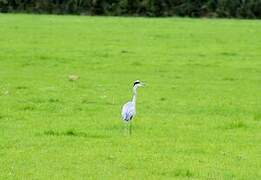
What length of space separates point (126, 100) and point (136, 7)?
4243 cm

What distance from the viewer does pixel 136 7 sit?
63031 millimetres

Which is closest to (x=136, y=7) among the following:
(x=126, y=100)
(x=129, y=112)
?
(x=126, y=100)

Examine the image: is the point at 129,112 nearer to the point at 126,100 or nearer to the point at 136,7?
the point at 126,100

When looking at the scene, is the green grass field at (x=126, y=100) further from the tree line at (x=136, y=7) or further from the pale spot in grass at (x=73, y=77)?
the tree line at (x=136, y=7)

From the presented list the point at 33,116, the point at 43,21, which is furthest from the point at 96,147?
the point at 43,21

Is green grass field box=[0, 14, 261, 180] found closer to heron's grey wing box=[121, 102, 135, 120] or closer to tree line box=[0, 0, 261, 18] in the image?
heron's grey wing box=[121, 102, 135, 120]

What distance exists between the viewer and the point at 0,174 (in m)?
12.6

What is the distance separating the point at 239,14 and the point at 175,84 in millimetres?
37228

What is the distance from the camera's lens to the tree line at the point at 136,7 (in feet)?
200

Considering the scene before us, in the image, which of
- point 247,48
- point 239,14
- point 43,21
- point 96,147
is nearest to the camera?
point 96,147

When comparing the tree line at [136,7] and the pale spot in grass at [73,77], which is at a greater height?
the pale spot in grass at [73,77]

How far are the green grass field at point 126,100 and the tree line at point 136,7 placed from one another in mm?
20804

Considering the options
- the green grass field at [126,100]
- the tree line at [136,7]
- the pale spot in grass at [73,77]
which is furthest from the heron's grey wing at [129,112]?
the tree line at [136,7]

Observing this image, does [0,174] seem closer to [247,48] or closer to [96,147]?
[96,147]
